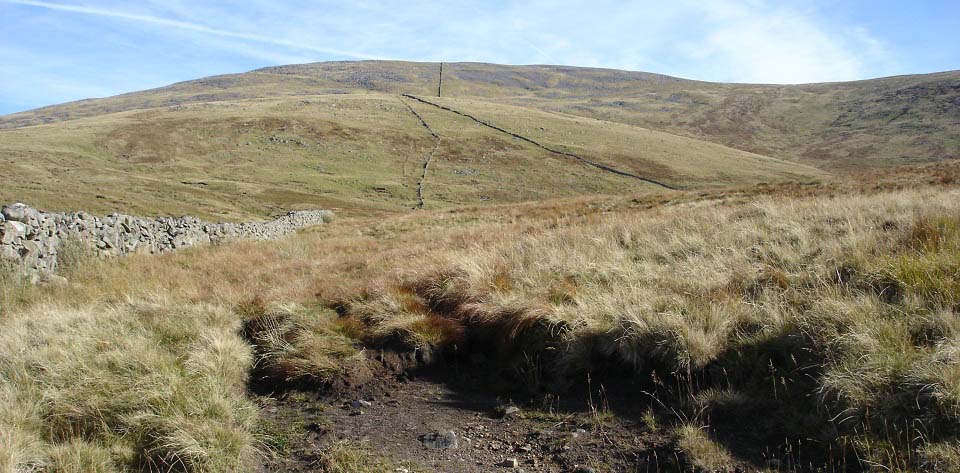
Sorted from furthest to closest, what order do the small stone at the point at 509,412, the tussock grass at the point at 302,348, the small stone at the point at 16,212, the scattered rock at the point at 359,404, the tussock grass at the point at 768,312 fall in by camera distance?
the small stone at the point at 16,212, the tussock grass at the point at 302,348, the scattered rock at the point at 359,404, the small stone at the point at 509,412, the tussock grass at the point at 768,312

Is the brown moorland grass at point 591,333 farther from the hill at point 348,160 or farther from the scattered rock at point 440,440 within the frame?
the hill at point 348,160

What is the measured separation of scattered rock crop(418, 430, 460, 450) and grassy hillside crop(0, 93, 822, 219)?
3216 centimetres

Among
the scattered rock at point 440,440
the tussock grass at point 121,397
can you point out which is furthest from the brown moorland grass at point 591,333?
the scattered rock at point 440,440

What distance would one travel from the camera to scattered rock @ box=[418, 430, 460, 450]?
4457 millimetres

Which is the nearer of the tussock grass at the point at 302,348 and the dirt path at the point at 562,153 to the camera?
the tussock grass at the point at 302,348

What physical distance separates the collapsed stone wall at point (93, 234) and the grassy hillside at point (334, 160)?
14669 mm

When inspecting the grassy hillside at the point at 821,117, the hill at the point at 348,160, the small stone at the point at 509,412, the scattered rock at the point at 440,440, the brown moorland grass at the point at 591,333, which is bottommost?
the scattered rock at the point at 440,440

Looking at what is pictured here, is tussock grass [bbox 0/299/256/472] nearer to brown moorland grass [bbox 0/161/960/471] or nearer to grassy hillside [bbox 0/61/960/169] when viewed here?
brown moorland grass [bbox 0/161/960/471]

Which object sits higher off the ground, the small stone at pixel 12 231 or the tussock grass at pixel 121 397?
the small stone at pixel 12 231

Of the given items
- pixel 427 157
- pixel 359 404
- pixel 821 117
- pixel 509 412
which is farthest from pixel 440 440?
pixel 821 117

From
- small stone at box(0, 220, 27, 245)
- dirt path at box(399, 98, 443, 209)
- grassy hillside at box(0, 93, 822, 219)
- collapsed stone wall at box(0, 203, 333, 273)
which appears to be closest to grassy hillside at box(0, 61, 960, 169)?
grassy hillside at box(0, 93, 822, 219)

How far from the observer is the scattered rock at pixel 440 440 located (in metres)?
4.46

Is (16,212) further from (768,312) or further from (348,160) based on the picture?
(348,160)

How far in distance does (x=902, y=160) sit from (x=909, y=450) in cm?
11554
